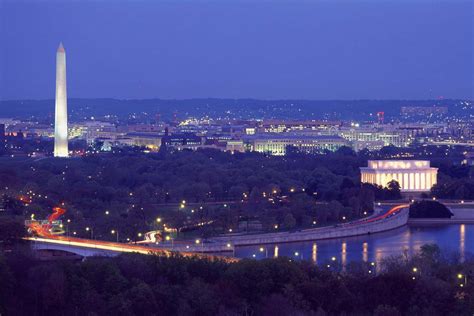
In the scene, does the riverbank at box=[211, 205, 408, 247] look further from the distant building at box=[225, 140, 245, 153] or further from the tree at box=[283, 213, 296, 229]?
the distant building at box=[225, 140, 245, 153]

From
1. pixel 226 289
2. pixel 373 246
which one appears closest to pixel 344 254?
pixel 373 246

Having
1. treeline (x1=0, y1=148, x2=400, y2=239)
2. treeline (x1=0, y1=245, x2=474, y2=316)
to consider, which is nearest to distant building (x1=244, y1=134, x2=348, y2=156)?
treeline (x1=0, y1=148, x2=400, y2=239)

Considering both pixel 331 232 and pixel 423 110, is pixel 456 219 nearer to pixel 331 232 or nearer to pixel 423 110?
pixel 331 232

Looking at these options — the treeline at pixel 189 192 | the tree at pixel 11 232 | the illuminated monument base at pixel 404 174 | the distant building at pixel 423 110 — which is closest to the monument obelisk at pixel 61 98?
the treeline at pixel 189 192

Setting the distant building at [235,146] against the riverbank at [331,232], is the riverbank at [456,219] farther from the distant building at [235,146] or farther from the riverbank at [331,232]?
the distant building at [235,146]

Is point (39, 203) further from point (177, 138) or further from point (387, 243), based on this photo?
point (177, 138)
